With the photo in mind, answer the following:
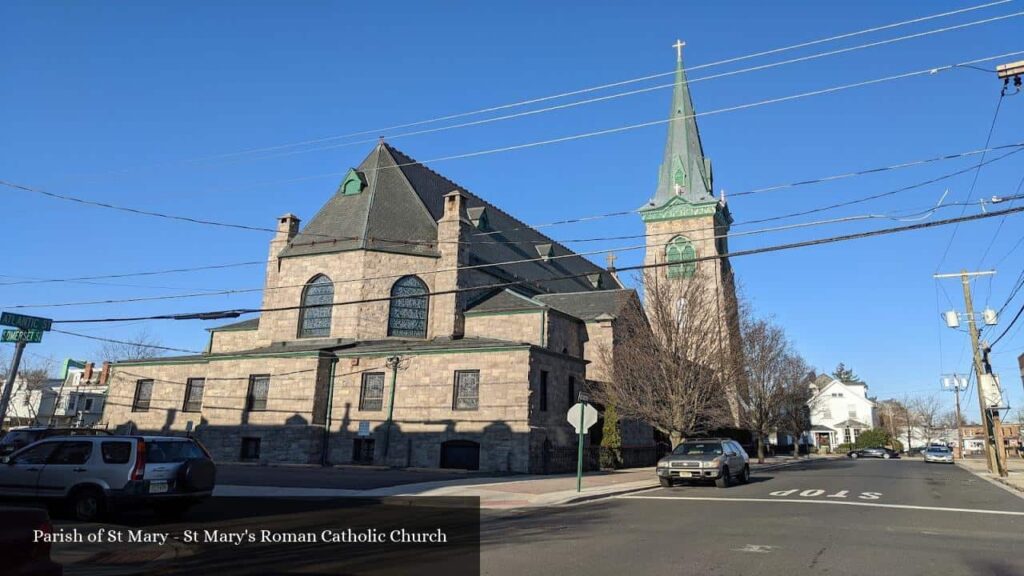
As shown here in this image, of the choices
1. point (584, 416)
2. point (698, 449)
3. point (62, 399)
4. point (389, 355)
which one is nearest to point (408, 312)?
point (389, 355)

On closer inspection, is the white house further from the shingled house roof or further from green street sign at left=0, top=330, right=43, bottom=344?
green street sign at left=0, top=330, right=43, bottom=344

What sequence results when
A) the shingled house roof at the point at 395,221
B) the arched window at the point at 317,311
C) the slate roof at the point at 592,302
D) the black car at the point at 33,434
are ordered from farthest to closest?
the slate roof at the point at 592,302, the shingled house roof at the point at 395,221, the arched window at the point at 317,311, the black car at the point at 33,434

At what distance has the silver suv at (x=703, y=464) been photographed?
65.6 ft

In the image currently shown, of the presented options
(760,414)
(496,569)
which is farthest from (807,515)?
(760,414)

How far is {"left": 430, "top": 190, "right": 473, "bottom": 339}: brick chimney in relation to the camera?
33.2 m

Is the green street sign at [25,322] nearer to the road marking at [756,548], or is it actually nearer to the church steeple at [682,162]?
the road marking at [756,548]

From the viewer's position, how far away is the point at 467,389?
2827 cm

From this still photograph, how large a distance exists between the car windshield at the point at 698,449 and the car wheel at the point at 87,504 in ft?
55.3

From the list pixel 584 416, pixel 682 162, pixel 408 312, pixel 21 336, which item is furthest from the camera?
pixel 682 162

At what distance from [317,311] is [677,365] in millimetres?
19491

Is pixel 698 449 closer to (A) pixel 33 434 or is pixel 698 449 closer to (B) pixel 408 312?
(B) pixel 408 312

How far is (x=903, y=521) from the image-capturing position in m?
12.3

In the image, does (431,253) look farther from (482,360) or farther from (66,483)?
(66,483)

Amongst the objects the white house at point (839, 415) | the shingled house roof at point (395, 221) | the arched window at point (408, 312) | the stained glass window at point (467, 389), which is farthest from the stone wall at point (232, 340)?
the white house at point (839, 415)
